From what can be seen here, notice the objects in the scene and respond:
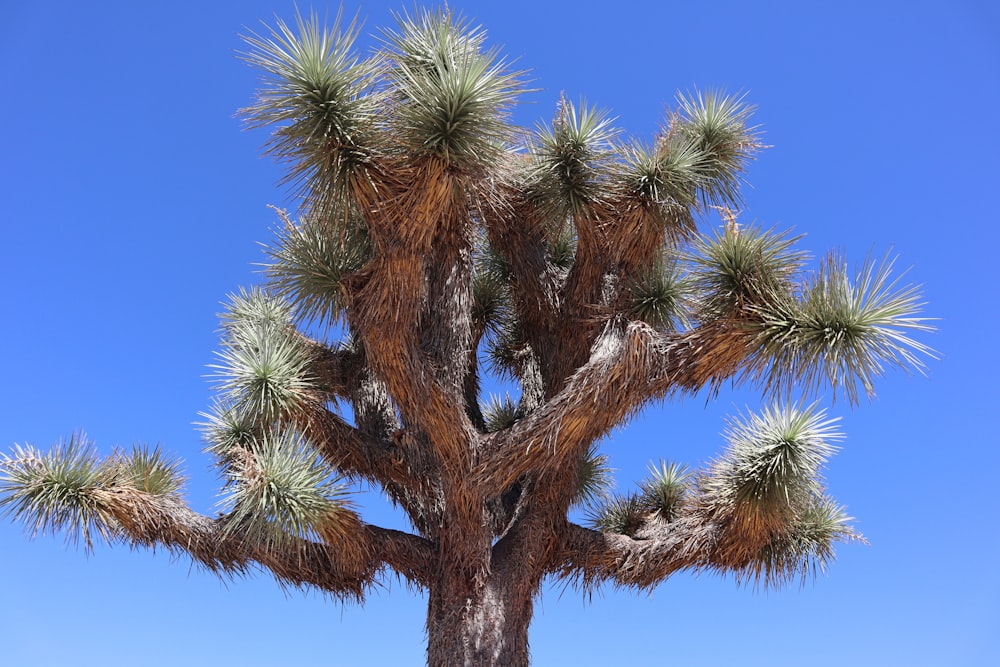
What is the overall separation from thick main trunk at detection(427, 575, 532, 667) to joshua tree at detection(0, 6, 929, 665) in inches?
0.7

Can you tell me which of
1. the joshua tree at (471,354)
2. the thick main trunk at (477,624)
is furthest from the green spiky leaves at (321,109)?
the thick main trunk at (477,624)

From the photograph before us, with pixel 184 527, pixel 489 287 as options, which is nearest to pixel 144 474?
pixel 184 527

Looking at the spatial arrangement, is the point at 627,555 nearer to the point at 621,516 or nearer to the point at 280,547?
→ the point at 621,516

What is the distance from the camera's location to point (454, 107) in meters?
5.39

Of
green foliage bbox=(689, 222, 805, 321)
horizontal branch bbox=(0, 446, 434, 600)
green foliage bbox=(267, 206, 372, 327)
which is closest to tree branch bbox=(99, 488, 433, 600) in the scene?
horizontal branch bbox=(0, 446, 434, 600)

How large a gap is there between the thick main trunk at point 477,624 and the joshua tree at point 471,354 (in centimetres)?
2

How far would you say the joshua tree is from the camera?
221 inches

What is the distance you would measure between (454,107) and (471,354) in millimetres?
2997

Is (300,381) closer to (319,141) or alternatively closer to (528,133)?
(319,141)

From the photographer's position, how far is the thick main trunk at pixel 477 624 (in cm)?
665

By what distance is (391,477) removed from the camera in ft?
23.1

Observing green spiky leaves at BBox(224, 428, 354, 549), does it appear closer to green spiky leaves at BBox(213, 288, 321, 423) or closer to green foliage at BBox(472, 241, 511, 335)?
green spiky leaves at BBox(213, 288, 321, 423)

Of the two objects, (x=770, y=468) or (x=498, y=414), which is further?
(x=498, y=414)

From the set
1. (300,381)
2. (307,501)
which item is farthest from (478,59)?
(307,501)
